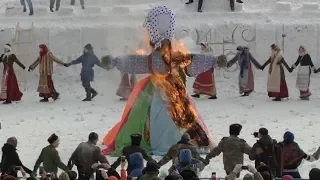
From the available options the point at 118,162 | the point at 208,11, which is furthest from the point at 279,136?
the point at 208,11

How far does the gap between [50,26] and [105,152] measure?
9767 millimetres

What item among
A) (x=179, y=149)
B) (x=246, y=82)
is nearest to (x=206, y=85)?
(x=246, y=82)

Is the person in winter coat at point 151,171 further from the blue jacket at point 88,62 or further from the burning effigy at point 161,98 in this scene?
the blue jacket at point 88,62

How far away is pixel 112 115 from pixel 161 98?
395cm

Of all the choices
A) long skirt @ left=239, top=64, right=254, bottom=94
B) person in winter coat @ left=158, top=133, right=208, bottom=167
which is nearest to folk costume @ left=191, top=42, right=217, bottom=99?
long skirt @ left=239, top=64, right=254, bottom=94

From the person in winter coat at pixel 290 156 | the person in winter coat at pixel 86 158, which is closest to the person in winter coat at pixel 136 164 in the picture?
the person in winter coat at pixel 86 158

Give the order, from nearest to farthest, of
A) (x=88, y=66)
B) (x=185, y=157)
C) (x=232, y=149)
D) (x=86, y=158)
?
(x=185, y=157) → (x=86, y=158) → (x=232, y=149) → (x=88, y=66)

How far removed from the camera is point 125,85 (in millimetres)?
20000

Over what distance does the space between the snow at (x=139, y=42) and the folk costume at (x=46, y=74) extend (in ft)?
0.82

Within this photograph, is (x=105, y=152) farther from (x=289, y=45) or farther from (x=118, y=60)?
(x=289, y=45)

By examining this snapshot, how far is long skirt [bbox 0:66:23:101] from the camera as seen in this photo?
2002 cm

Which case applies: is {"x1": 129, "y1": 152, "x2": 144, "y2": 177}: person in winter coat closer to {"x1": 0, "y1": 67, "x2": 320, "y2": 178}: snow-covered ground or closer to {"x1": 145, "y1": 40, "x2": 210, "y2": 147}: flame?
{"x1": 0, "y1": 67, "x2": 320, "y2": 178}: snow-covered ground

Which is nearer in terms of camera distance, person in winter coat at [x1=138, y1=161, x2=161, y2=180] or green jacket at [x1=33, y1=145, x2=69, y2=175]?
person in winter coat at [x1=138, y1=161, x2=161, y2=180]

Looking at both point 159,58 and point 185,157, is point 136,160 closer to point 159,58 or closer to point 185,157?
point 185,157
